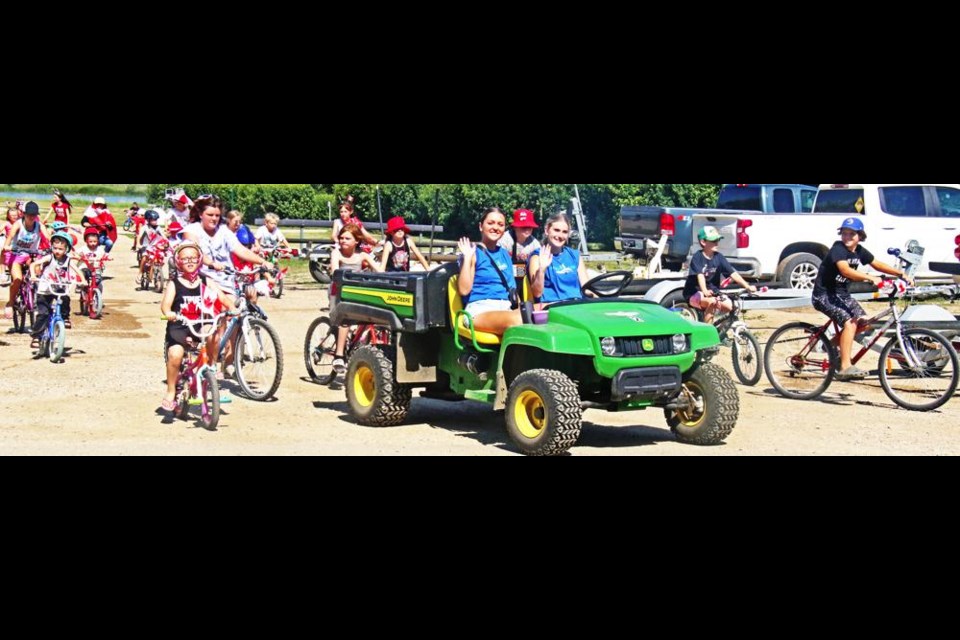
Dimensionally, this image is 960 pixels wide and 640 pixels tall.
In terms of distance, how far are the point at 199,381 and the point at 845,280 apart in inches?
244

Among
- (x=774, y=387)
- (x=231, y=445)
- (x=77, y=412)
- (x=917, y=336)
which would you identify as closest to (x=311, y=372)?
(x=77, y=412)

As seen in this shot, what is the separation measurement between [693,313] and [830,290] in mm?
3044

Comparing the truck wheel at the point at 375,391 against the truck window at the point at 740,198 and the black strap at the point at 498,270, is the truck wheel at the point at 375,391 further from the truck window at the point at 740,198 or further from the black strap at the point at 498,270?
the truck window at the point at 740,198

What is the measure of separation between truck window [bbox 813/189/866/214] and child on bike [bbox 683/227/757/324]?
7896 mm

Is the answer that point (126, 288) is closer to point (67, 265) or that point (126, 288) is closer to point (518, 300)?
point (67, 265)

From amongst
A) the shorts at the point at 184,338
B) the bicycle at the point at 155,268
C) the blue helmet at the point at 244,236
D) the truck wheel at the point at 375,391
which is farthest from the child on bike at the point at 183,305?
the bicycle at the point at 155,268

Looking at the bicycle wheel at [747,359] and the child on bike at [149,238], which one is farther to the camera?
the child on bike at [149,238]

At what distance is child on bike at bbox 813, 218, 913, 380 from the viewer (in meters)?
11.8

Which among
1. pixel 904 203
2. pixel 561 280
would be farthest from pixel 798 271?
pixel 561 280

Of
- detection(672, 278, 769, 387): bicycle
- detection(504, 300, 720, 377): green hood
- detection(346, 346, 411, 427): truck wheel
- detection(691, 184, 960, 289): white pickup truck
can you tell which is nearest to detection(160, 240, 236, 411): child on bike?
detection(346, 346, 411, 427): truck wheel

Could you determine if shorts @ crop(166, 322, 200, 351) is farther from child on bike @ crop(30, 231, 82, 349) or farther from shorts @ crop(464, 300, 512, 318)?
child on bike @ crop(30, 231, 82, 349)

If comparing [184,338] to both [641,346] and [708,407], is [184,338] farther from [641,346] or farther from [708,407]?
[708,407]

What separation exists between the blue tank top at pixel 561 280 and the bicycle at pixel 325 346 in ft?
10.0

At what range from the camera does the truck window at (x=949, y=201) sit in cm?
2050
